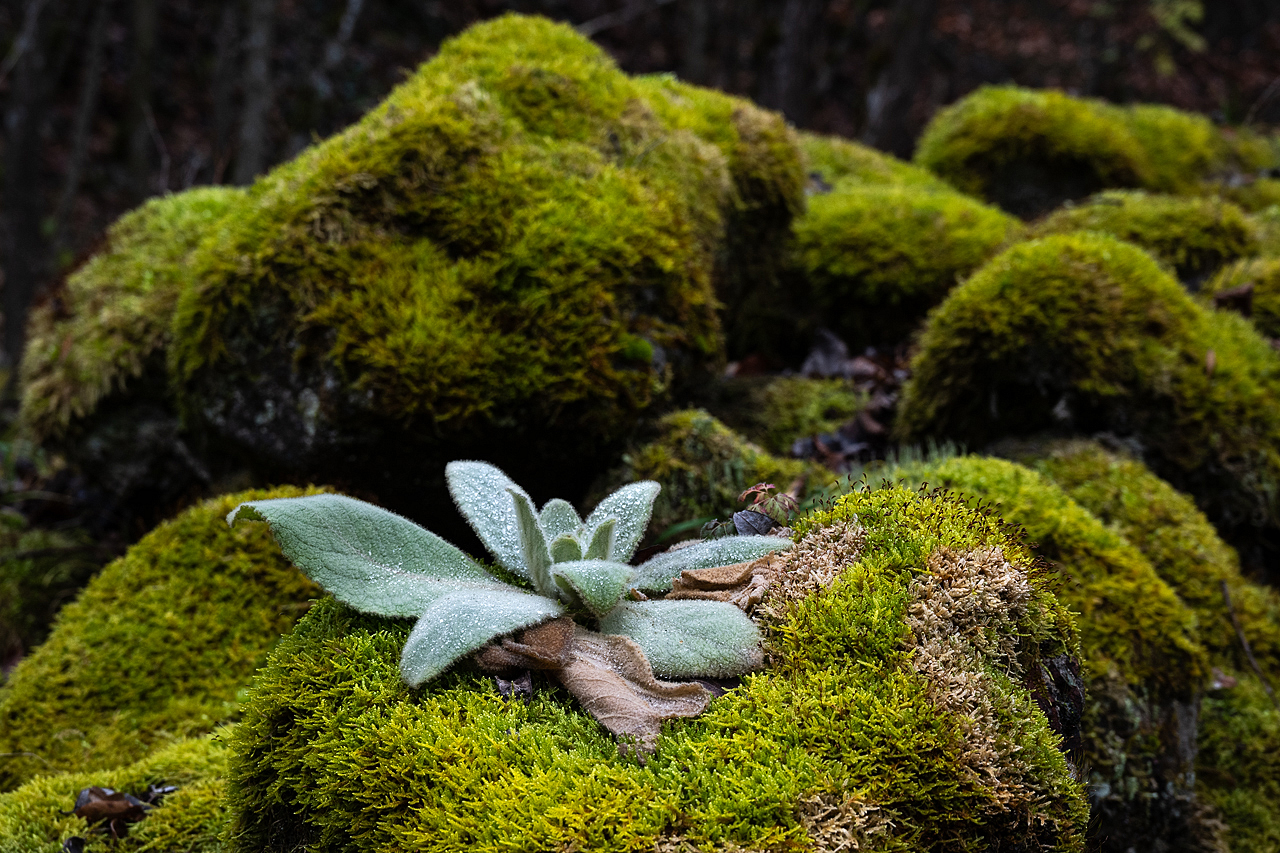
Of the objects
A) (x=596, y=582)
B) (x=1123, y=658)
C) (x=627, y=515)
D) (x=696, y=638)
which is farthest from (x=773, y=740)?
(x=1123, y=658)

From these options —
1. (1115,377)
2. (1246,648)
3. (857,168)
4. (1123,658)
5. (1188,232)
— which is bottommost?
(1246,648)

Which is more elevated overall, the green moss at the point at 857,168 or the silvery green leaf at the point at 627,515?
the green moss at the point at 857,168

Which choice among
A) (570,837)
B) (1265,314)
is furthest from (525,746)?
(1265,314)

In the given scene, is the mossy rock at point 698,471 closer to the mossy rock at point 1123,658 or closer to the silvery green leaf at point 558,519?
the mossy rock at point 1123,658

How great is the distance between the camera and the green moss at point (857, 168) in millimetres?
6559

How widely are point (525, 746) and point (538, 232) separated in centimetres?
228

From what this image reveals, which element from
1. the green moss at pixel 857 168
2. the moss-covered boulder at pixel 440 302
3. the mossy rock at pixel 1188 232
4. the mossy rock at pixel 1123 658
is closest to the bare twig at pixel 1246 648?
the mossy rock at pixel 1123 658

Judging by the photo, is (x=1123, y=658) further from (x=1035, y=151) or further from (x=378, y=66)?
(x=378, y=66)

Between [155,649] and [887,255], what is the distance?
4.15 metres

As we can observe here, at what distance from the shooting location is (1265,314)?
4.44 m

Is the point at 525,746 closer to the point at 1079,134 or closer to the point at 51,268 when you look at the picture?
the point at 1079,134

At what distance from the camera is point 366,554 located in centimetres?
196

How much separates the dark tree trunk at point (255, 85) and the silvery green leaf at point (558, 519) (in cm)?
612

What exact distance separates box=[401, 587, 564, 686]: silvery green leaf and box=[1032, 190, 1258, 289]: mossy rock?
15.2 feet
